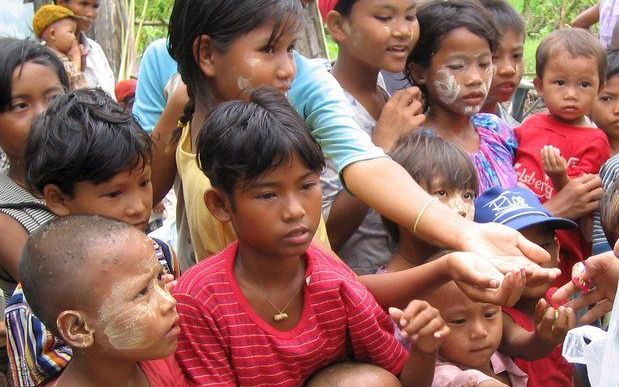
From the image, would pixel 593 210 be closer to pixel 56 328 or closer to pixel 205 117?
pixel 205 117

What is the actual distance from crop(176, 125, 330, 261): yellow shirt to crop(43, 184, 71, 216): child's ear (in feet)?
1.17

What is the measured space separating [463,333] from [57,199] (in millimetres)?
1246

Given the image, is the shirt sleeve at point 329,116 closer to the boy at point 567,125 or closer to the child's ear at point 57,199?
the child's ear at point 57,199

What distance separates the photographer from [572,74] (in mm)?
3615

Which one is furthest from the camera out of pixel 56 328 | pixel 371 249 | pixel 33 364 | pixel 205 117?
pixel 371 249

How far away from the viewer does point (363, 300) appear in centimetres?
243

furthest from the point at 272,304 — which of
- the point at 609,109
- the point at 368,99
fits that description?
the point at 609,109

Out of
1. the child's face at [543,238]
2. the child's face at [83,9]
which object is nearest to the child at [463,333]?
the child's face at [543,238]

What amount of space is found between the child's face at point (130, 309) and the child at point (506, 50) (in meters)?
2.01

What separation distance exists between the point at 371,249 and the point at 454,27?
0.88 metres

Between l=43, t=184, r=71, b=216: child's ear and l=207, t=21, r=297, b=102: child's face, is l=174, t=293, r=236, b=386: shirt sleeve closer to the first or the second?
l=43, t=184, r=71, b=216: child's ear

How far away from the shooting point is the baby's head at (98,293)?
212cm

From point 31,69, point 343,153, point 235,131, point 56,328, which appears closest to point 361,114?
point 343,153

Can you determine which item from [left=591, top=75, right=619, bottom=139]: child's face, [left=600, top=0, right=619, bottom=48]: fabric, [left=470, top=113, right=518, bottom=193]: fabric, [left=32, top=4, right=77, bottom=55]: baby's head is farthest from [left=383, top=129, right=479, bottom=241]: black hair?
[left=32, top=4, right=77, bottom=55]: baby's head
